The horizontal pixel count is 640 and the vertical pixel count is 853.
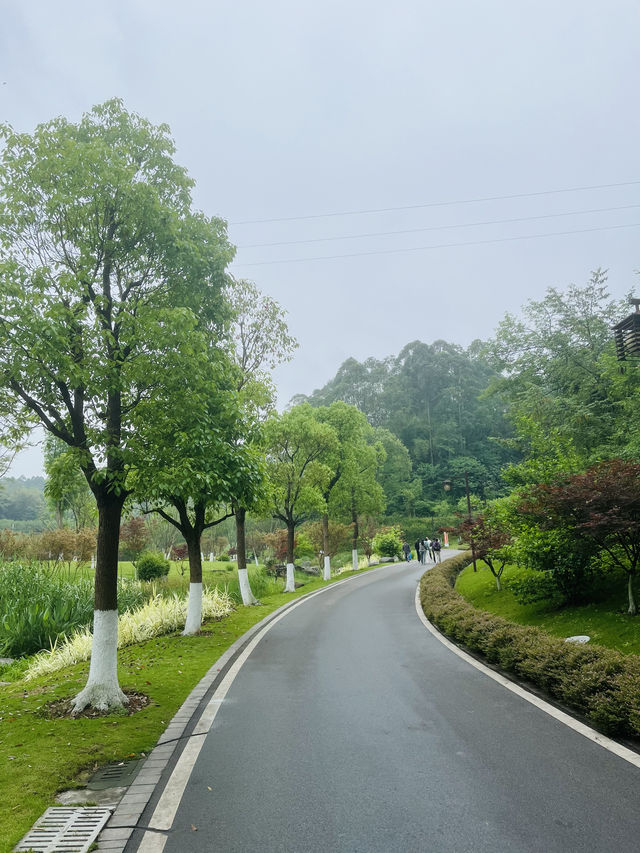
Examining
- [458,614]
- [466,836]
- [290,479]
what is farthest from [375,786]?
[290,479]

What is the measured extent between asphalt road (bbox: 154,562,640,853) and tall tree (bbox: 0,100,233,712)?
2775 mm

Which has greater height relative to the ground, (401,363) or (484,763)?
(401,363)

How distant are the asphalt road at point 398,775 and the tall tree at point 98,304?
277 centimetres

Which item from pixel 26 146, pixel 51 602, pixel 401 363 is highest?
pixel 401 363

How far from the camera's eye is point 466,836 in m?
3.49

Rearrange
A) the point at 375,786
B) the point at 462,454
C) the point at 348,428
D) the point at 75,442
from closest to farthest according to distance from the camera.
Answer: the point at 375,786 → the point at 75,442 → the point at 348,428 → the point at 462,454

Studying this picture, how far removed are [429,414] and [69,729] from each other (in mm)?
75328

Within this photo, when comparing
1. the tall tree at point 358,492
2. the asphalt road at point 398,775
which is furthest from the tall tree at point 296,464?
the asphalt road at point 398,775

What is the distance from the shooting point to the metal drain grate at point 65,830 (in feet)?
11.6

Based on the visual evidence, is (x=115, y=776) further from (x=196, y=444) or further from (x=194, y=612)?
(x=194, y=612)

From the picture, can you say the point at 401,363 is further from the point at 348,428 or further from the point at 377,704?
the point at 377,704

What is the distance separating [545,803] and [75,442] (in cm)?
654

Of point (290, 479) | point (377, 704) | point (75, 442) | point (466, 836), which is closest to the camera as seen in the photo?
point (466, 836)

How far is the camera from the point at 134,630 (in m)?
12.0
